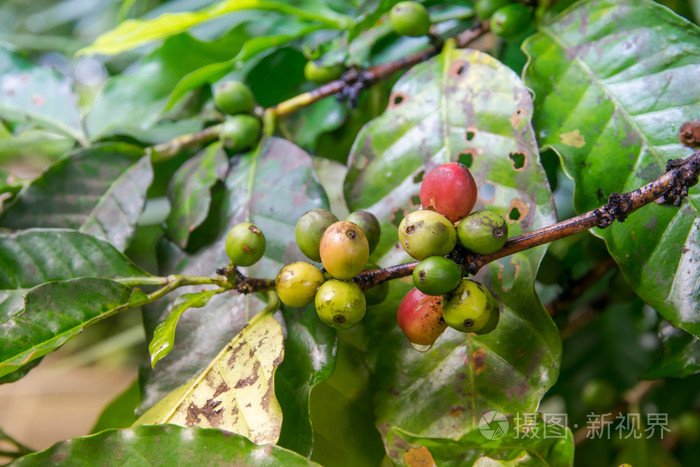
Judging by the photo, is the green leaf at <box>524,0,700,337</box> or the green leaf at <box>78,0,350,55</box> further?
the green leaf at <box>78,0,350,55</box>

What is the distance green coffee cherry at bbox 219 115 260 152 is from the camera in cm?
80

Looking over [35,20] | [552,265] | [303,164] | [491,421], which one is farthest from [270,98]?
[35,20]

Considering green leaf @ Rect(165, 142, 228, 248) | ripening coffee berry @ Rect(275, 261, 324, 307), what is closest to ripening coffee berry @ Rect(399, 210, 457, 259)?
ripening coffee berry @ Rect(275, 261, 324, 307)

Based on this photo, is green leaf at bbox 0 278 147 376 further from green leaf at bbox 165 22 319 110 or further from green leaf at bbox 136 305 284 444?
green leaf at bbox 165 22 319 110

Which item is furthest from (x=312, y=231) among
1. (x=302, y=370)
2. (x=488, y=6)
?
(x=488, y=6)

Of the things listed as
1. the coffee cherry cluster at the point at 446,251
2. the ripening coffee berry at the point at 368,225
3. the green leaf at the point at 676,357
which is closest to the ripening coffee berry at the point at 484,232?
the coffee cherry cluster at the point at 446,251

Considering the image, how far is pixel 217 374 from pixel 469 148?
0.39 meters

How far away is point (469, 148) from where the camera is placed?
0.67 metres

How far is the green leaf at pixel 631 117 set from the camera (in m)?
0.57

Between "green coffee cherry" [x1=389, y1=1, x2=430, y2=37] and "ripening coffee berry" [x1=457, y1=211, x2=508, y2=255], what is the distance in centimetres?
37

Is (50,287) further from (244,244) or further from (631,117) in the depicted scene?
(631,117)

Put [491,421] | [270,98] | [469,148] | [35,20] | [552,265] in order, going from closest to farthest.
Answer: [491,421] → [469,148] → [552,265] → [270,98] → [35,20]

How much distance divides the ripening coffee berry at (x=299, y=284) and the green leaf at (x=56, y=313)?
0.54ft

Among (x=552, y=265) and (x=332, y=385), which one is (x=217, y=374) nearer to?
(x=332, y=385)
